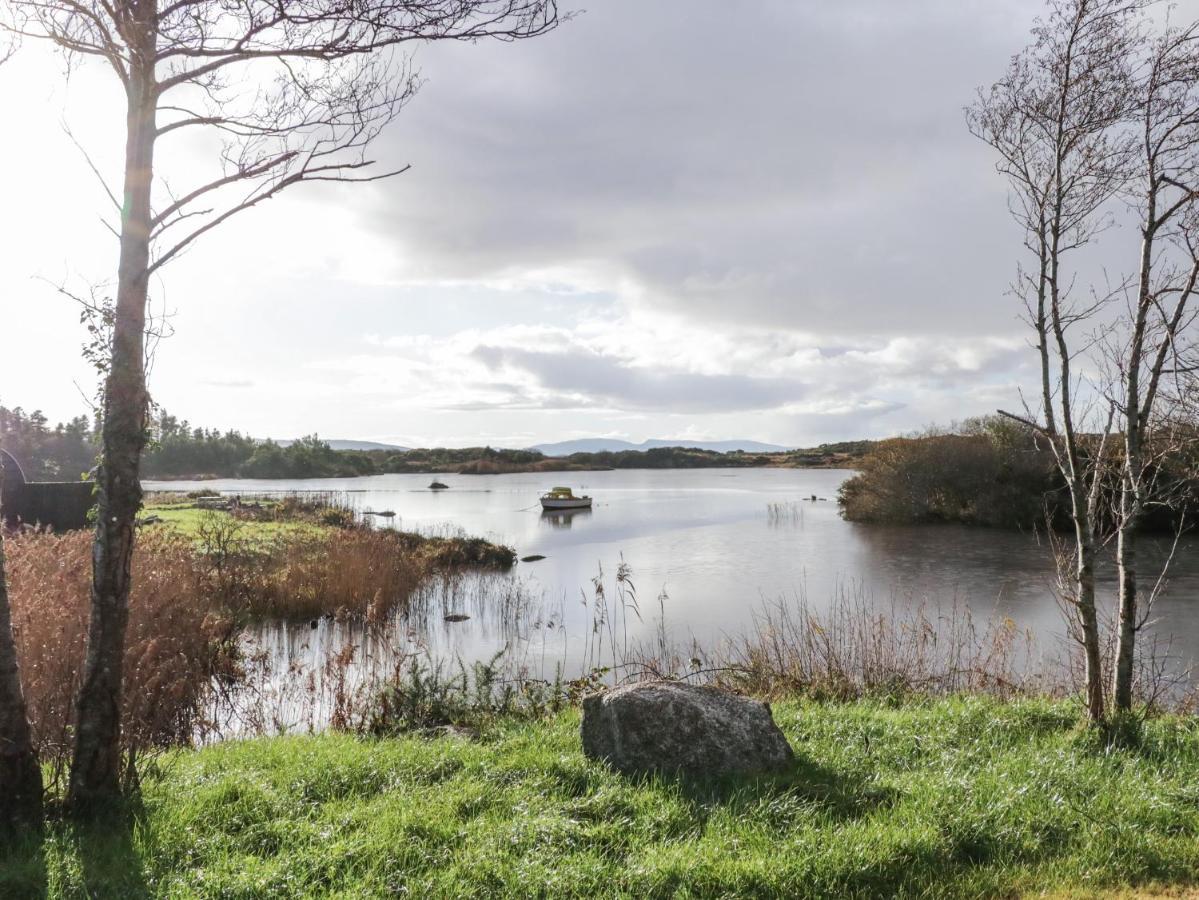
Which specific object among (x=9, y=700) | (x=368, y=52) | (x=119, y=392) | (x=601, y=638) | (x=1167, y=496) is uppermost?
(x=368, y=52)

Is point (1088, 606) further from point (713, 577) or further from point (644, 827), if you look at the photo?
point (713, 577)

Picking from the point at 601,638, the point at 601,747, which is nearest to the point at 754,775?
the point at 601,747

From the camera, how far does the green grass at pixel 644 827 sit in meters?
3.59

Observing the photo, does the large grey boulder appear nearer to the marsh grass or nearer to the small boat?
the marsh grass

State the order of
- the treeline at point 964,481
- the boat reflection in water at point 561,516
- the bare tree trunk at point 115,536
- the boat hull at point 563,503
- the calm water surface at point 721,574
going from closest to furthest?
the bare tree trunk at point 115,536 < the calm water surface at point 721,574 < the treeline at point 964,481 < the boat reflection in water at point 561,516 < the boat hull at point 563,503

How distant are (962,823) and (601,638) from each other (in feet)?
30.8

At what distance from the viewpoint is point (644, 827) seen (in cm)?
412

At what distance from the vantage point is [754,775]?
4785mm

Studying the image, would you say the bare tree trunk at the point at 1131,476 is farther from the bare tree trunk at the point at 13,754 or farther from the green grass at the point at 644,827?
the bare tree trunk at the point at 13,754

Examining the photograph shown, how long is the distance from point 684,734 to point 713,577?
1565 cm

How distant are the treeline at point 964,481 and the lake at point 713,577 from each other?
1629 mm

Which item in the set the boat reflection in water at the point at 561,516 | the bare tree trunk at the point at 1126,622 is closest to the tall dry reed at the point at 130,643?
the bare tree trunk at the point at 1126,622

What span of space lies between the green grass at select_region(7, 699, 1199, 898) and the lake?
499cm

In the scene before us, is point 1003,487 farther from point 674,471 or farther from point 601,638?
point 674,471
